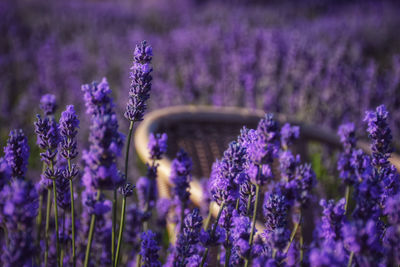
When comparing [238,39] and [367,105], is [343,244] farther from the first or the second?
[238,39]

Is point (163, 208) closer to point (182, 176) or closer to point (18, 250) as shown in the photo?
point (182, 176)

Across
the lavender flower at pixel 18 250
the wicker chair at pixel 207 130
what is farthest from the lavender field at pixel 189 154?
the wicker chair at pixel 207 130

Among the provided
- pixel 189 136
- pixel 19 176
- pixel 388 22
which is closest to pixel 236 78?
pixel 189 136

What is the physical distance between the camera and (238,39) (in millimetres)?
4062

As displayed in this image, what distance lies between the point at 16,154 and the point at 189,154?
194cm

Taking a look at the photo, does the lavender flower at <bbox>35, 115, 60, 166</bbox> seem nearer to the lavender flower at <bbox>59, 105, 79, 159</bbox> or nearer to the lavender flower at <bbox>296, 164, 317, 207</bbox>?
the lavender flower at <bbox>59, 105, 79, 159</bbox>

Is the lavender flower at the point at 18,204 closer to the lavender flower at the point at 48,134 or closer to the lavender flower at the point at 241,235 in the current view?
the lavender flower at the point at 48,134

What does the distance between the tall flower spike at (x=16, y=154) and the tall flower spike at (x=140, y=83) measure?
237 mm

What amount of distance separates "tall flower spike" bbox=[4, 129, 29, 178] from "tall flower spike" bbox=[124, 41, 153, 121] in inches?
9.3

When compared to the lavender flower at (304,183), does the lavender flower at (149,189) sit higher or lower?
higher

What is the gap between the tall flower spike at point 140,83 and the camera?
3.03 ft

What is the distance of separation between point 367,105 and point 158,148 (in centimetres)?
220

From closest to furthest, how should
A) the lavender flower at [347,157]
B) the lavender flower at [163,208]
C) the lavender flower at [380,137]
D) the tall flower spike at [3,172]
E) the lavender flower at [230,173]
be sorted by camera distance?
the tall flower spike at [3,172], the lavender flower at [230,173], the lavender flower at [380,137], the lavender flower at [347,157], the lavender flower at [163,208]

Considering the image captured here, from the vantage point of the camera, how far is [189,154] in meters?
2.77
